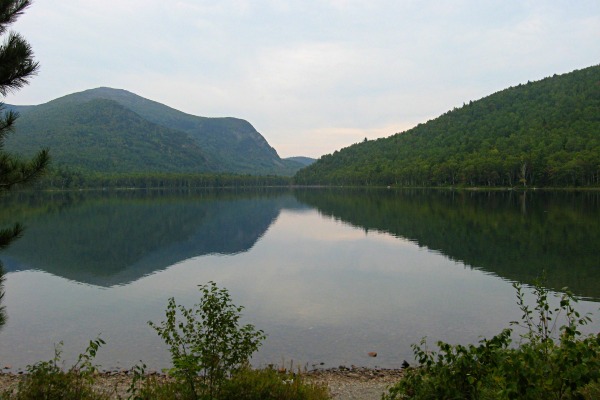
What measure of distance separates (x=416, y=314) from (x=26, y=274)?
3559 centimetres

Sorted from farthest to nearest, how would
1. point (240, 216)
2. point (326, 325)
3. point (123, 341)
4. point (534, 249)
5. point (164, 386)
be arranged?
point (240, 216)
point (534, 249)
point (326, 325)
point (123, 341)
point (164, 386)

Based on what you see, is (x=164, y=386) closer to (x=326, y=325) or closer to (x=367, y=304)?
(x=326, y=325)

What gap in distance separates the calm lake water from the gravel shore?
1.35 meters

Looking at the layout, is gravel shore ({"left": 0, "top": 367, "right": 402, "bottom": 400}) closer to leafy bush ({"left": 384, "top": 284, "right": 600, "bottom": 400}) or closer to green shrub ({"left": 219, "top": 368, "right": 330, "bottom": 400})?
green shrub ({"left": 219, "top": 368, "right": 330, "bottom": 400})

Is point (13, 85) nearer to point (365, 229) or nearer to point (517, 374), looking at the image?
point (517, 374)

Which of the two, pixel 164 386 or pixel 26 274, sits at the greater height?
pixel 164 386

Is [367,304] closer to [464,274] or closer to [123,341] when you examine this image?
[464,274]

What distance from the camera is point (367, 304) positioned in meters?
26.6

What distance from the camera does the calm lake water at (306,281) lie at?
20578 mm

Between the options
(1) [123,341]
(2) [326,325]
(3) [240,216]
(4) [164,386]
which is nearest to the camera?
(4) [164,386]

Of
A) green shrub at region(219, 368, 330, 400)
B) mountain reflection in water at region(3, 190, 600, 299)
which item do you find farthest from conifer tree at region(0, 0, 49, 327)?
mountain reflection in water at region(3, 190, 600, 299)

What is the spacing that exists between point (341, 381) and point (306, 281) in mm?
19018

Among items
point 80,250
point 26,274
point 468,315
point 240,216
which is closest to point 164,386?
point 468,315

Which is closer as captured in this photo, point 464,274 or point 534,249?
point 464,274
